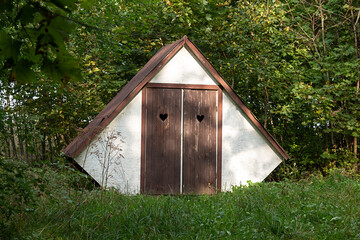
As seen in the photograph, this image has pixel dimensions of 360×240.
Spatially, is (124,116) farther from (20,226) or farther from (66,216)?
(20,226)

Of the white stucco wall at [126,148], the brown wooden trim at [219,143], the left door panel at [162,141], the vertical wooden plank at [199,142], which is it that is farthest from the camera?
the brown wooden trim at [219,143]

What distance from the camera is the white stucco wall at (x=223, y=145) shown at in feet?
30.1

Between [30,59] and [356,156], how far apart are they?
41.1 feet

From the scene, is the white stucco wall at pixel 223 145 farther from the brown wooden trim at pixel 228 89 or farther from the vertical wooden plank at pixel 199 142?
the vertical wooden plank at pixel 199 142

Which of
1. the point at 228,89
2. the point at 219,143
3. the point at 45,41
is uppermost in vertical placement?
the point at 228,89

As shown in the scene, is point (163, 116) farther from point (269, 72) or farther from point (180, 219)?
point (269, 72)

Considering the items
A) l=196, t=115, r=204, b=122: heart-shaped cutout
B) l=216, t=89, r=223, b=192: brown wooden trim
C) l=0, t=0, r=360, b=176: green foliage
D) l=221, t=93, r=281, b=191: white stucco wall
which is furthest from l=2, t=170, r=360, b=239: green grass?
l=0, t=0, r=360, b=176: green foliage

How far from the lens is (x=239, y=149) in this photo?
998 cm

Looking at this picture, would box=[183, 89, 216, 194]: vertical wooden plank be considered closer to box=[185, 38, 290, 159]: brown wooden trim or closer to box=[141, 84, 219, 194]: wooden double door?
box=[141, 84, 219, 194]: wooden double door

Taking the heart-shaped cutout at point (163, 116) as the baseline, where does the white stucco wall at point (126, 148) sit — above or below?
below

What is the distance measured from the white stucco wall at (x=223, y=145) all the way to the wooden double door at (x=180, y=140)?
0.20 metres

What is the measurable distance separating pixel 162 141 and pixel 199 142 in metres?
0.85

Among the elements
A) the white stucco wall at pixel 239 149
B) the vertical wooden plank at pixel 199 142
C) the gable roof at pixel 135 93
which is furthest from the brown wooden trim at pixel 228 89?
the vertical wooden plank at pixel 199 142

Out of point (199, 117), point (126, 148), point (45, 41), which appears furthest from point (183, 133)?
point (45, 41)
